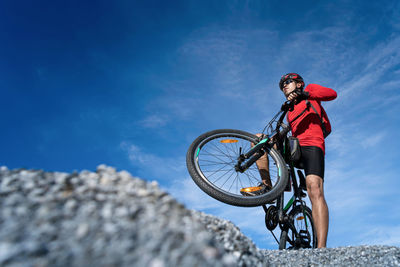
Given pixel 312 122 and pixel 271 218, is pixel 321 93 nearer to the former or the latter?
pixel 312 122

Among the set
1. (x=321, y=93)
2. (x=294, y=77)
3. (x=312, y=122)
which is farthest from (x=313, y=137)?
(x=294, y=77)

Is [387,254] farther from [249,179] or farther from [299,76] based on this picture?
[299,76]

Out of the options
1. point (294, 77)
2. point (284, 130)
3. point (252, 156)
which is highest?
point (294, 77)

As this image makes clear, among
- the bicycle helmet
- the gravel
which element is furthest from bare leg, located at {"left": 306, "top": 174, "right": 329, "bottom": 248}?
the gravel

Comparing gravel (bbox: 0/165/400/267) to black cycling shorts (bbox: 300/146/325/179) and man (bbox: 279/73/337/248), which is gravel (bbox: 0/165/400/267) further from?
black cycling shorts (bbox: 300/146/325/179)

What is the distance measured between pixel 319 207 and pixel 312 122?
1.54m

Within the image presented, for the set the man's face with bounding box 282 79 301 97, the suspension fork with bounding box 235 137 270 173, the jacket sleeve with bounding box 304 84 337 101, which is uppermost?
the man's face with bounding box 282 79 301 97

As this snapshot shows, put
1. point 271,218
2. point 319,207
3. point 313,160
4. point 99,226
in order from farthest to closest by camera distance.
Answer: point 271,218 → point 313,160 → point 319,207 → point 99,226

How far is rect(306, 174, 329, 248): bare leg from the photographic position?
408 cm

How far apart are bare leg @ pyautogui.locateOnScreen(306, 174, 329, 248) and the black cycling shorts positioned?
0.10m

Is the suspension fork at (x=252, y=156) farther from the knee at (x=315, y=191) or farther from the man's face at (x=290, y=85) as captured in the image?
the man's face at (x=290, y=85)

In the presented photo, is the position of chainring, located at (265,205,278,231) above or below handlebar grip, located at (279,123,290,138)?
below

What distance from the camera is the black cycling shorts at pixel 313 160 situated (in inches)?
171

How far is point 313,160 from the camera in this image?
439 cm
